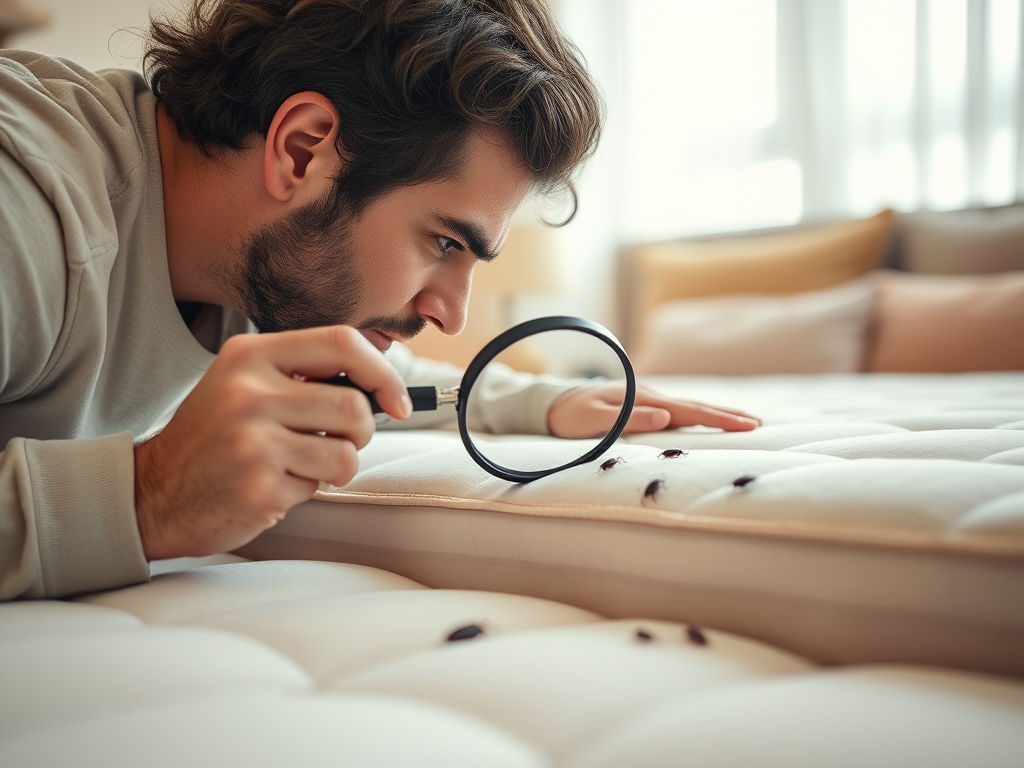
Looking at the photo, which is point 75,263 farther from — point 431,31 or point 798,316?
point 798,316

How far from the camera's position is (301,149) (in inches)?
53.9

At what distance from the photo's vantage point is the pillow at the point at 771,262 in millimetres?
3322

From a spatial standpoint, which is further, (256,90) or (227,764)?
(256,90)

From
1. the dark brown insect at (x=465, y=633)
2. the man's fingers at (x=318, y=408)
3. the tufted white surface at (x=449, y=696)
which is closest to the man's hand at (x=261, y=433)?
the man's fingers at (x=318, y=408)

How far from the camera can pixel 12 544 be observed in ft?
2.60

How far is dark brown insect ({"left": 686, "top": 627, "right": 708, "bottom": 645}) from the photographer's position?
A: 0.66m

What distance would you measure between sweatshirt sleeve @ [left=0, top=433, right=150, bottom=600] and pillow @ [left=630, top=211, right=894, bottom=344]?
3073mm

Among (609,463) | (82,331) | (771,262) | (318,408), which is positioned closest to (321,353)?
(318,408)

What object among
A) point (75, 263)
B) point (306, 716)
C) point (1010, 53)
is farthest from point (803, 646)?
point (1010, 53)

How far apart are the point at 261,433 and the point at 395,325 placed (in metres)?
0.69

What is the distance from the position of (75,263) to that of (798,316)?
258cm

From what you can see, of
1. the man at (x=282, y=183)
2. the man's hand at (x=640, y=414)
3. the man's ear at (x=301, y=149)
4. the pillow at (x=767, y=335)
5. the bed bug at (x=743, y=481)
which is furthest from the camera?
the pillow at (x=767, y=335)

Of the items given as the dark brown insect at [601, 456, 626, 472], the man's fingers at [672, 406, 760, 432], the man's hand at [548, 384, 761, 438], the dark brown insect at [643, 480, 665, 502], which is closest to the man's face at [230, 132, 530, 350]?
the man's hand at [548, 384, 761, 438]

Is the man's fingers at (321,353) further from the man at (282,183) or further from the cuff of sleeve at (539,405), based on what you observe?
the cuff of sleeve at (539,405)
